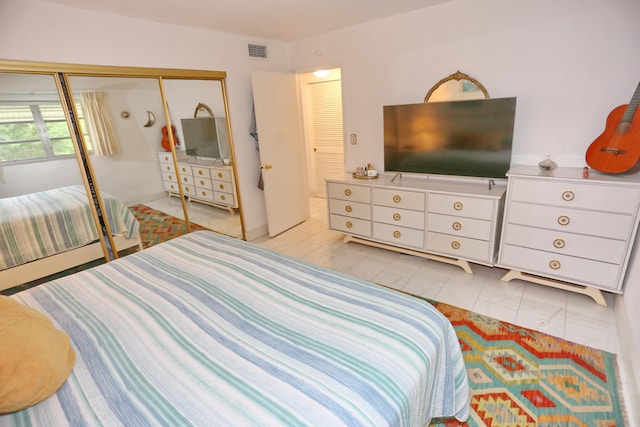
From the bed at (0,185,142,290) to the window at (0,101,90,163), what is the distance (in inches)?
11.3

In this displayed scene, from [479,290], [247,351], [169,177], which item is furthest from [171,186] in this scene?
[479,290]

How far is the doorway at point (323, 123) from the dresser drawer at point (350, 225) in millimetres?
1472

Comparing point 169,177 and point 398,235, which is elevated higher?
point 169,177

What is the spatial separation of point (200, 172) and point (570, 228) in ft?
10.8

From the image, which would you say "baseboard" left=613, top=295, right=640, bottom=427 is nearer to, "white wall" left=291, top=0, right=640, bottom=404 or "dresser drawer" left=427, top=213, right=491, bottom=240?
"white wall" left=291, top=0, right=640, bottom=404

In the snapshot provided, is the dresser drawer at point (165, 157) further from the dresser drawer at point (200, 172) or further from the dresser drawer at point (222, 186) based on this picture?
the dresser drawer at point (222, 186)

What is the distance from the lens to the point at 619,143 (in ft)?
6.95

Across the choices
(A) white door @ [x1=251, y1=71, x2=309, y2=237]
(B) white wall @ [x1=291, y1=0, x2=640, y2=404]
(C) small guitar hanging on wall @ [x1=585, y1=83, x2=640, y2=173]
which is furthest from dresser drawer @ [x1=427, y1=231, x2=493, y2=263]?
(A) white door @ [x1=251, y1=71, x2=309, y2=237]

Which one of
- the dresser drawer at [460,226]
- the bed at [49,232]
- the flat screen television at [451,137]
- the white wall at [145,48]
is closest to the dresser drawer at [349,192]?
the flat screen television at [451,137]

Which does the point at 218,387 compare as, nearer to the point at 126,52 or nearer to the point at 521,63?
the point at 126,52

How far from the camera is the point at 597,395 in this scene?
1.63 metres

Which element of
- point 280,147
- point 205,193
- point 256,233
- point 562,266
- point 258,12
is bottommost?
point 256,233

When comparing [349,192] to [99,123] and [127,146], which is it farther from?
[99,123]

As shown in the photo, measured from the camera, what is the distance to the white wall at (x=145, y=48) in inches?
85.0
